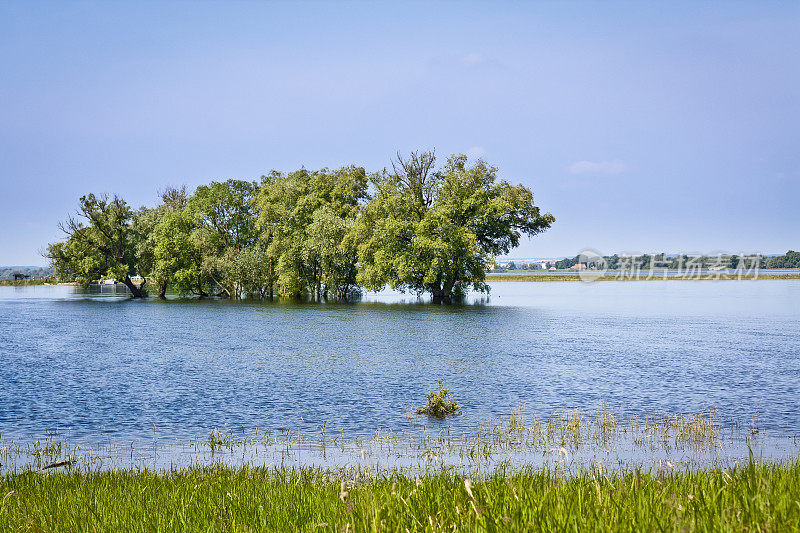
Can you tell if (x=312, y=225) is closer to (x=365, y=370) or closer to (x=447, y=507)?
(x=365, y=370)

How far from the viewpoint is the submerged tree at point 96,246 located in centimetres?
9306

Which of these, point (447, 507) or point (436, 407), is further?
point (436, 407)

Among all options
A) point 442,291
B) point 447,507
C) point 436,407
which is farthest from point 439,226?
point 447,507

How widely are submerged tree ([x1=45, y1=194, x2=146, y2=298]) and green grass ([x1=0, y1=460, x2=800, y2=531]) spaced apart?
9240cm

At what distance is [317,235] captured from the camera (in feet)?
265

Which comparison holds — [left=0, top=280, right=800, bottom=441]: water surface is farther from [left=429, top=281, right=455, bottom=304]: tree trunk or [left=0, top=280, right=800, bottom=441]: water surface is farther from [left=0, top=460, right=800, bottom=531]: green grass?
[left=429, top=281, right=455, bottom=304]: tree trunk

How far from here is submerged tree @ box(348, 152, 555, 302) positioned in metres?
70.4

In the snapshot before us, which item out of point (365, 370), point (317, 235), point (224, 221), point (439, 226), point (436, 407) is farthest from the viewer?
point (224, 221)

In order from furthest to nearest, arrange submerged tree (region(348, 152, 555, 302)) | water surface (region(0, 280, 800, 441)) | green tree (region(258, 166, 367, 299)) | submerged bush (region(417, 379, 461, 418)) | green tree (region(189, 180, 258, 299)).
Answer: green tree (region(189, 180, 258, 299))
green tree (region(258, 166, 367, 299))
submerged tree (region(348, 152, 555, 302))
water surface (region(0, 280, 800, 441))
submerged bush (region(417, 379, 461, 418))

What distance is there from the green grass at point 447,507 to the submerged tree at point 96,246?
92.4 meters

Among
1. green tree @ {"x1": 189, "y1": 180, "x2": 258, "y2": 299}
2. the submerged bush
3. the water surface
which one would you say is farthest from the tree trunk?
the submerged bush

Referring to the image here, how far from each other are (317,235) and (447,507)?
7663 centimetres

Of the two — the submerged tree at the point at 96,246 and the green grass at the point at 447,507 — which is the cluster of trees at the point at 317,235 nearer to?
the submerged tree at the point at 96,246

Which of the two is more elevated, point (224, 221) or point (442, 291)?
point (224, 221)
